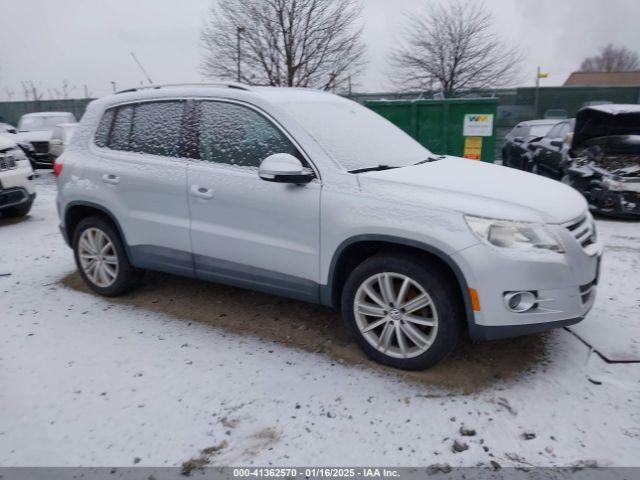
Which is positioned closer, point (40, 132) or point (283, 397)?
point (283, 397)

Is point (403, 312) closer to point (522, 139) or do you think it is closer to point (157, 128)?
point (157, 128)

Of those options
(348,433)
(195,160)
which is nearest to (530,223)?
(348,433)

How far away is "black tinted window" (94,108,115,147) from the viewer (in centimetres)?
437

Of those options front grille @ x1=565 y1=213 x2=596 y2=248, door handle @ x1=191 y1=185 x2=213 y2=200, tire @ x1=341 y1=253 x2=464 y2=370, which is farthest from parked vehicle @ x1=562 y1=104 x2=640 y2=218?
door handle @ x1=191 y1=185 x2=213 y2=200

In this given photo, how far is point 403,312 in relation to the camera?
10.3 ft

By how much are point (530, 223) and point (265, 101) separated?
6.37ft

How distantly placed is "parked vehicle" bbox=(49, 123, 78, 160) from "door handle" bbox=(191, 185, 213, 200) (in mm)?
10959

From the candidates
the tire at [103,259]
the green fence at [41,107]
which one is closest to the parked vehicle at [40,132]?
the green fence at [41,107]

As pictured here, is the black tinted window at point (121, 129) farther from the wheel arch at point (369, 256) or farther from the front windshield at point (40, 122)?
the front windshield at point (40, 122)

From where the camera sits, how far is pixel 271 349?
3582mm

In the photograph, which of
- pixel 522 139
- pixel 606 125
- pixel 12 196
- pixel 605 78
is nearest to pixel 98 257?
pixel 12 196

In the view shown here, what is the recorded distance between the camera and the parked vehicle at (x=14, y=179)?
7.20 m

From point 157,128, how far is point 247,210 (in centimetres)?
118

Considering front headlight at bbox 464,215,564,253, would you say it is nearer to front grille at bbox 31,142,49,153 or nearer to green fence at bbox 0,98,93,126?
front grille at bbox 31,142,49,153
